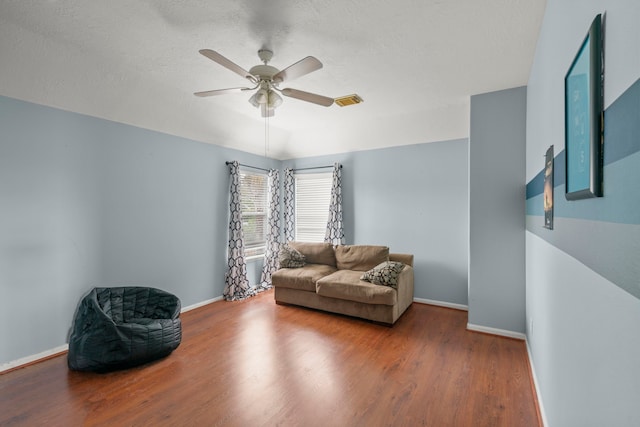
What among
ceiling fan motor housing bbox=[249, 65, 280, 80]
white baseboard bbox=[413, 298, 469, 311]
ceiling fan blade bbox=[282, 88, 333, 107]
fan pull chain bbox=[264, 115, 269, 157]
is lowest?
white baseboard bbox=[413, 298, 469, 311]

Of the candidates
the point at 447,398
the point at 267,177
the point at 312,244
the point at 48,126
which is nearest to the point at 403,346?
the point at 447,398

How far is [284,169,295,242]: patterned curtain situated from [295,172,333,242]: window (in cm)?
12

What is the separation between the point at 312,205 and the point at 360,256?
64.2 inches

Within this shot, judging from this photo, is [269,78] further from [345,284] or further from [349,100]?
[345,284]

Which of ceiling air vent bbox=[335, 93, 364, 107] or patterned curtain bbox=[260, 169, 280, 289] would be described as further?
patterned curtain bbox=[260, 169, 280, 289]

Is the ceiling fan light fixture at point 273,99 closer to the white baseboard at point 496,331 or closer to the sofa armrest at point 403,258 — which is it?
the sofa armrest at point 403,258

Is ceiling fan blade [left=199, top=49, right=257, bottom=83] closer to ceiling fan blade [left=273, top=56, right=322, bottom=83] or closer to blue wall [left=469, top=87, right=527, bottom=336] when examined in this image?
ceiling fan blade [left=273, top=56, right=322, bottom=83]

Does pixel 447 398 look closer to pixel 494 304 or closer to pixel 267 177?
pixel 494 304

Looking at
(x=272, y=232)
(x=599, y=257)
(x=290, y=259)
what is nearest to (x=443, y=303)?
(x=290, y=259)

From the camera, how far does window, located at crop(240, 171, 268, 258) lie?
5211 millimetres

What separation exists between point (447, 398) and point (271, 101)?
288 cm

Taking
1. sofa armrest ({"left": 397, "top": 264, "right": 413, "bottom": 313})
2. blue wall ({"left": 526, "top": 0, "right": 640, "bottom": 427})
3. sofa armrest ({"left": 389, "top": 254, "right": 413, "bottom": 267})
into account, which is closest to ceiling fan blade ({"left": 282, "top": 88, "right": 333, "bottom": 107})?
blue wall ({"left": 526, "top": 0, "right": 640, "bottom": 427})

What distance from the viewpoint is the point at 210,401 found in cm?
223

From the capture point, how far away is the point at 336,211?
205 inches
